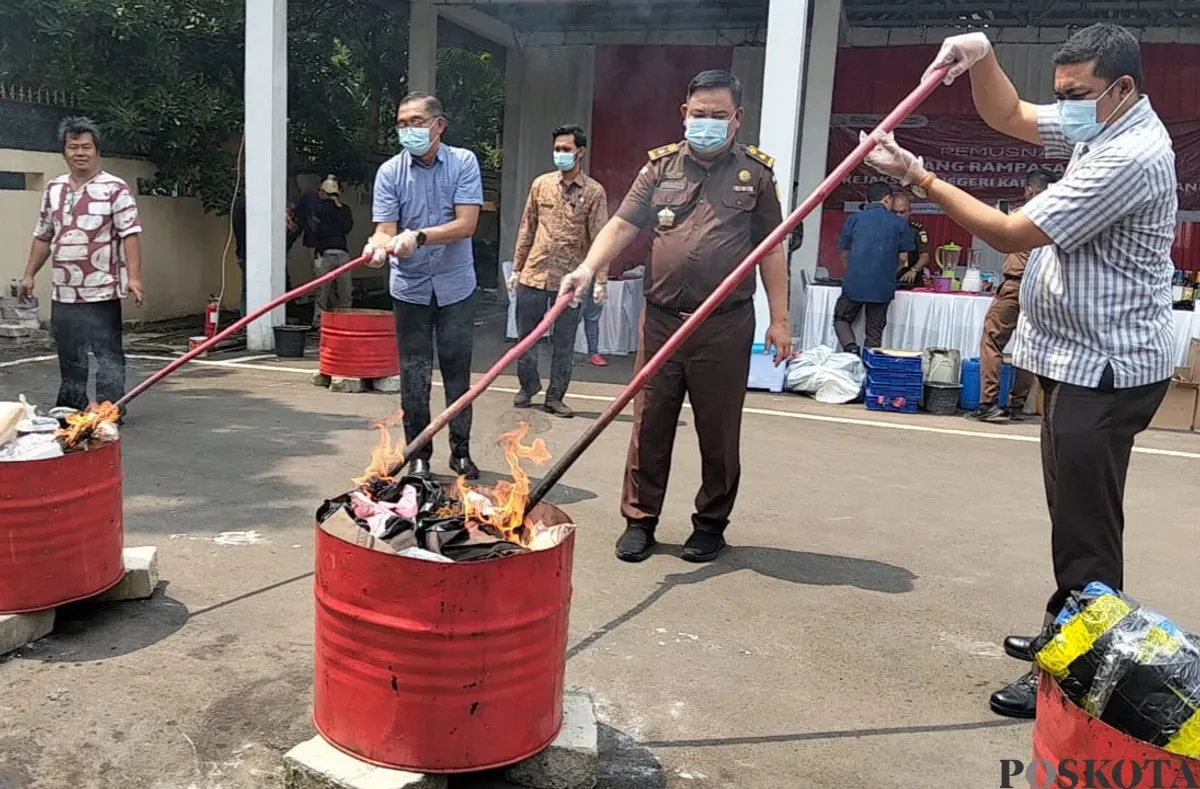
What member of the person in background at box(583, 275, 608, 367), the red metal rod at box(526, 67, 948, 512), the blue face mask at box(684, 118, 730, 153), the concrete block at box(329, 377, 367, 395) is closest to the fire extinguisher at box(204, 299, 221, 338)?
the concrete block at box(329, 377, 367, 395)

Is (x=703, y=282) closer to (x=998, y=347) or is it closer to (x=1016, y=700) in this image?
(x=1016, y=700)

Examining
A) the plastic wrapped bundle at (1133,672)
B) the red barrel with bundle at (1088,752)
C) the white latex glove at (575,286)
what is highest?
the white latex glove at (575,286)

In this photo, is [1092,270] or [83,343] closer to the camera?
[1092,270]

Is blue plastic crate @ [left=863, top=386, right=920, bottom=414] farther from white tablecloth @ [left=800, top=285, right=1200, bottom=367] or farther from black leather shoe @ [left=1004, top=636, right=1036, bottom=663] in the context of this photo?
black leather shoe @ [left=1004, top=636, right=1036, bottom=663]

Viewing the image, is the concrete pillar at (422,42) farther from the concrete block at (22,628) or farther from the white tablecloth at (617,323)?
the concrete block at (22,628)

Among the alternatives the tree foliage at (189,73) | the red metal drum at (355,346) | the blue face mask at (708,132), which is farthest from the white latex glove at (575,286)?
the tree foliage at (189,73)

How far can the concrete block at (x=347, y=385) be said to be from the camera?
26.7 ft

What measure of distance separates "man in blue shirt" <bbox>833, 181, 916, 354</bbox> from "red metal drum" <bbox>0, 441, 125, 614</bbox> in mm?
7026

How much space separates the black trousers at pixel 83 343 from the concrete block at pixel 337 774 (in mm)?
4148

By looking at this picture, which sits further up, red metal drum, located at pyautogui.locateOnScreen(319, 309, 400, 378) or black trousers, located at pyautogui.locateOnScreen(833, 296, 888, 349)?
black trousers, located at pyautogui.locateOnScreen(833, 296, 888, 349)

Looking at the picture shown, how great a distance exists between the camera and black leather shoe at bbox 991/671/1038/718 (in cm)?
320

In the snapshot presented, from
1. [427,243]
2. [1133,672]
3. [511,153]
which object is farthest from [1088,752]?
[511,153]

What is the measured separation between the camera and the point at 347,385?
8.16 meters

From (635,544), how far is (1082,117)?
2.50 m
